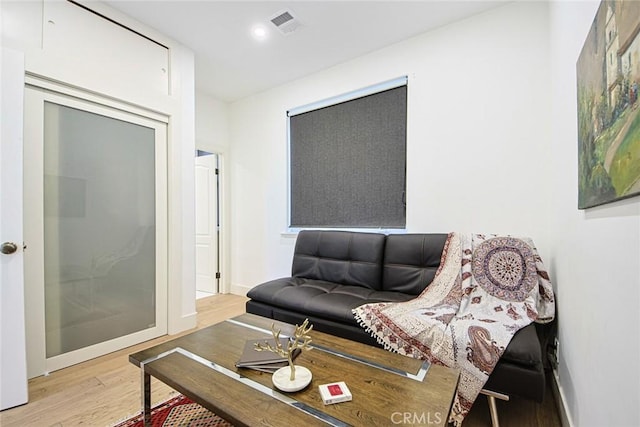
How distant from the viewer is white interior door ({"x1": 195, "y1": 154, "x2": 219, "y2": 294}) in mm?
4195

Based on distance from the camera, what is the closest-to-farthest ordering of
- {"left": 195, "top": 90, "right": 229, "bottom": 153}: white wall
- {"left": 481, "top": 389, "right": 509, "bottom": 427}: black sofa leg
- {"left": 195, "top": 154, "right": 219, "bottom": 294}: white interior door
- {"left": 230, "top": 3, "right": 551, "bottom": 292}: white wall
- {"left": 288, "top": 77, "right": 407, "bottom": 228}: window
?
{"left": 481, "top": 389, "right": 509, "bottom": 427}: black sofa leg
{"left": 230, "top": 3, "right": 551, "bottom": 292}: white wall
{"left": 288, "top": 77, "right": 407, "bottom": 228}: window
{"left": 195, "top": 90, "right": 229, "bottom": 153}: white wall
{"left": 195, "top": 154, "right": 219, "bottom": 294}: white interior door

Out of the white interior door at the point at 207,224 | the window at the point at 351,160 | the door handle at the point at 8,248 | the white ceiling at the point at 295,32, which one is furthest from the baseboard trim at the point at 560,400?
the white interior door at the point at 207,224

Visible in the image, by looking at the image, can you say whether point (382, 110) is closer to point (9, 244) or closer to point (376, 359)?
point (376, 359)

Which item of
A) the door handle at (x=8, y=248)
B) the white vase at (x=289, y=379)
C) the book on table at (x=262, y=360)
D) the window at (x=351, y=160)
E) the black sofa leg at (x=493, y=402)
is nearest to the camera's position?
the white vase at (x=289, y=379)

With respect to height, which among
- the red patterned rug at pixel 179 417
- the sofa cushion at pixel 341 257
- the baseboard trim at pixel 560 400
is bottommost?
the red patterned rug at pixel 179 417

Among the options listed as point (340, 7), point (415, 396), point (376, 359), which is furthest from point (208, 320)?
point (340, 7)

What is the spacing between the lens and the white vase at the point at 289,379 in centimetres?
106

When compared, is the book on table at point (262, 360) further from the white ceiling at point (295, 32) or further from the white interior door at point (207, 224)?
the white interior door at point (207, 224)

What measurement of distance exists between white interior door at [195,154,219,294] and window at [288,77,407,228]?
4.36 ft

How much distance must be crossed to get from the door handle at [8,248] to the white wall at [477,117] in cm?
283

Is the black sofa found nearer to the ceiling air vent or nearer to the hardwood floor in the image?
the hardwood floor

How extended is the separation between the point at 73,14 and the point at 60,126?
2.80ft

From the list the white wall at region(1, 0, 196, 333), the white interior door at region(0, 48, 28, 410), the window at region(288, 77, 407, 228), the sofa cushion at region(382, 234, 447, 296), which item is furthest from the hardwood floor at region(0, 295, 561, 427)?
the window at region(288, 77, 407, 228)

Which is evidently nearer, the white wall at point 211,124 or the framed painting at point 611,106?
the framed painting at point 611,106
